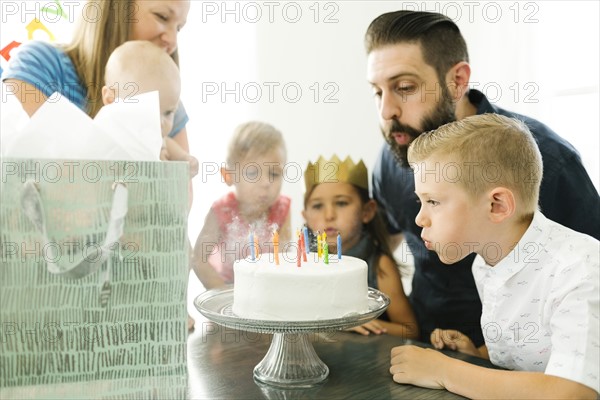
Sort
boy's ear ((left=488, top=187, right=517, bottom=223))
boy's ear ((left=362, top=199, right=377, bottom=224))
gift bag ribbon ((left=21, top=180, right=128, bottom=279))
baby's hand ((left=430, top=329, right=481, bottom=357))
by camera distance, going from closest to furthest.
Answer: gift bag ribbon ((left=21, top=180, right=128, bottom=279)) < boy's ear ((left=488, top=187, right=517, bottom=223)) < baby's hand ((left=430, top=329, right=481, bottom=357)) < boy's ear ((left=362, top=199, right=377, bottom=224))

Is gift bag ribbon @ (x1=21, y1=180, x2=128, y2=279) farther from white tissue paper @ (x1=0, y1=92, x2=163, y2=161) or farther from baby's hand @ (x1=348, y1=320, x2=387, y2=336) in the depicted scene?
baby's hand @ (x1=348, y1=320, x2=387, y2=336)

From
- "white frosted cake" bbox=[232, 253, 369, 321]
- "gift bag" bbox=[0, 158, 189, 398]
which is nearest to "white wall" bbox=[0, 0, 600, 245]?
"white frosted cake" bbox=[232, 253, 369, 321]

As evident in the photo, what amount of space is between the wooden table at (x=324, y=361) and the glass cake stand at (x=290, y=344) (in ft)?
0.06

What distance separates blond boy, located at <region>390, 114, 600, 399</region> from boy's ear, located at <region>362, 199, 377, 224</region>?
41 centimetres

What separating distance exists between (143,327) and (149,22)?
2.57 ft

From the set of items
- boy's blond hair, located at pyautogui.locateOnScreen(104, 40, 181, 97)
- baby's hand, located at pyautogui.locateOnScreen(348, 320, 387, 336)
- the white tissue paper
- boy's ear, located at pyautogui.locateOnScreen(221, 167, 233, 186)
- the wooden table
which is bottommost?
the wooden table

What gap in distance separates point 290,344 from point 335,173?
61cm

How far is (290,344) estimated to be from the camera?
0.89 meters

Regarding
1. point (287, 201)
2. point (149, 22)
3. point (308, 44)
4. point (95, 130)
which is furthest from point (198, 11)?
point (95, 130)

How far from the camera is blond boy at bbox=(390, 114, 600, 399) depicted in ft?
2.80

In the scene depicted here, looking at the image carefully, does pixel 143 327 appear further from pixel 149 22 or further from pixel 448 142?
pixel 149 22

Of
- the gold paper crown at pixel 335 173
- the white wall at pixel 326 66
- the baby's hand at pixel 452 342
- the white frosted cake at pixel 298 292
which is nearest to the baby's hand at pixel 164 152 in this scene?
the white wall at pixel 326 66

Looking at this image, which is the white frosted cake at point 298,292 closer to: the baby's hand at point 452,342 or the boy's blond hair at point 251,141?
the baby's hand at point 452,342

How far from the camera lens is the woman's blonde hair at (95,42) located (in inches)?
48.3
